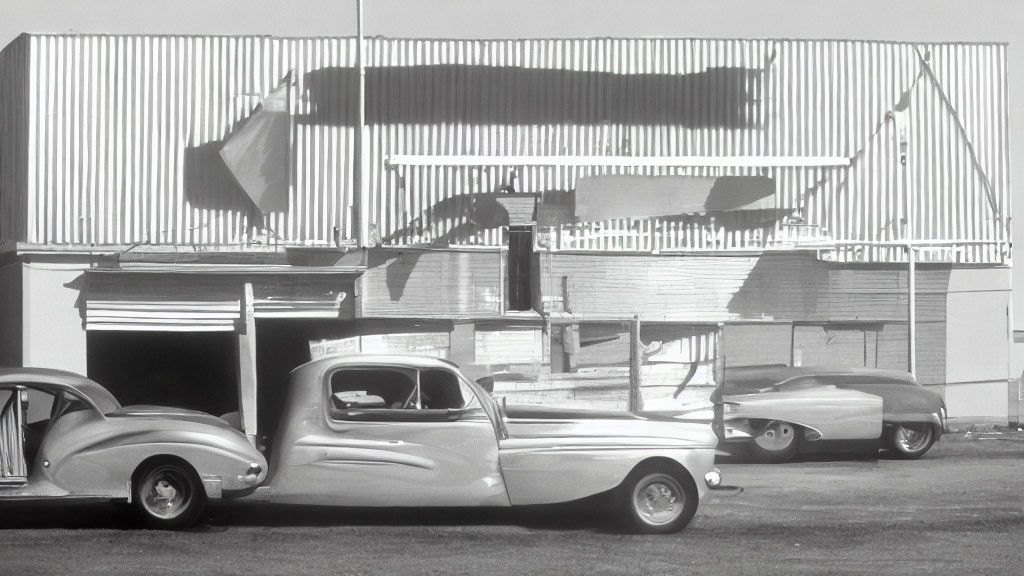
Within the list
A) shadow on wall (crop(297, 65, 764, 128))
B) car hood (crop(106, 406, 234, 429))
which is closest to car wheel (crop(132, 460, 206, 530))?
car hood (crop(106, 406, 234, 429))

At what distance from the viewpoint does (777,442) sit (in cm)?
1653

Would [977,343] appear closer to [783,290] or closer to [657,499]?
[783,290]

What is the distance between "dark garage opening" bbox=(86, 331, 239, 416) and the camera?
21.6m

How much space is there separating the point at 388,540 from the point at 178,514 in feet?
5.53

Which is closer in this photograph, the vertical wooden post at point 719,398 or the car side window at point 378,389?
the car side window at point 378,389

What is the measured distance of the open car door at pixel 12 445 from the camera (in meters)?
10.1

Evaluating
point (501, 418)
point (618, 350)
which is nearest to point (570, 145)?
point (618, 350)

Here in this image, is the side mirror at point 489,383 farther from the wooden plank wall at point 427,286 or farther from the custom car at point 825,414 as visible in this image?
the custom car at point 825,414

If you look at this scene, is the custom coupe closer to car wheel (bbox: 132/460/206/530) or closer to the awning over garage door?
car wheel (bbox: 132/460/206/530)

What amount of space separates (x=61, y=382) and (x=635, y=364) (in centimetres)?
953

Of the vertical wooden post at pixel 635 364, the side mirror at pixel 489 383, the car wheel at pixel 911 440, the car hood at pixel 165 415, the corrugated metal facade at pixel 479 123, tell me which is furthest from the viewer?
the corrugated metal facade at pixel 479 123

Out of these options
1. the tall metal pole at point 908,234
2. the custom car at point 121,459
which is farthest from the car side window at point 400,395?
the tall metal pole at point 908,234

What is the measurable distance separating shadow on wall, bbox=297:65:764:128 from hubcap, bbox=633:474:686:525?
11.3 meters

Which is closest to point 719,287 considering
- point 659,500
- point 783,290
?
point 783,290
